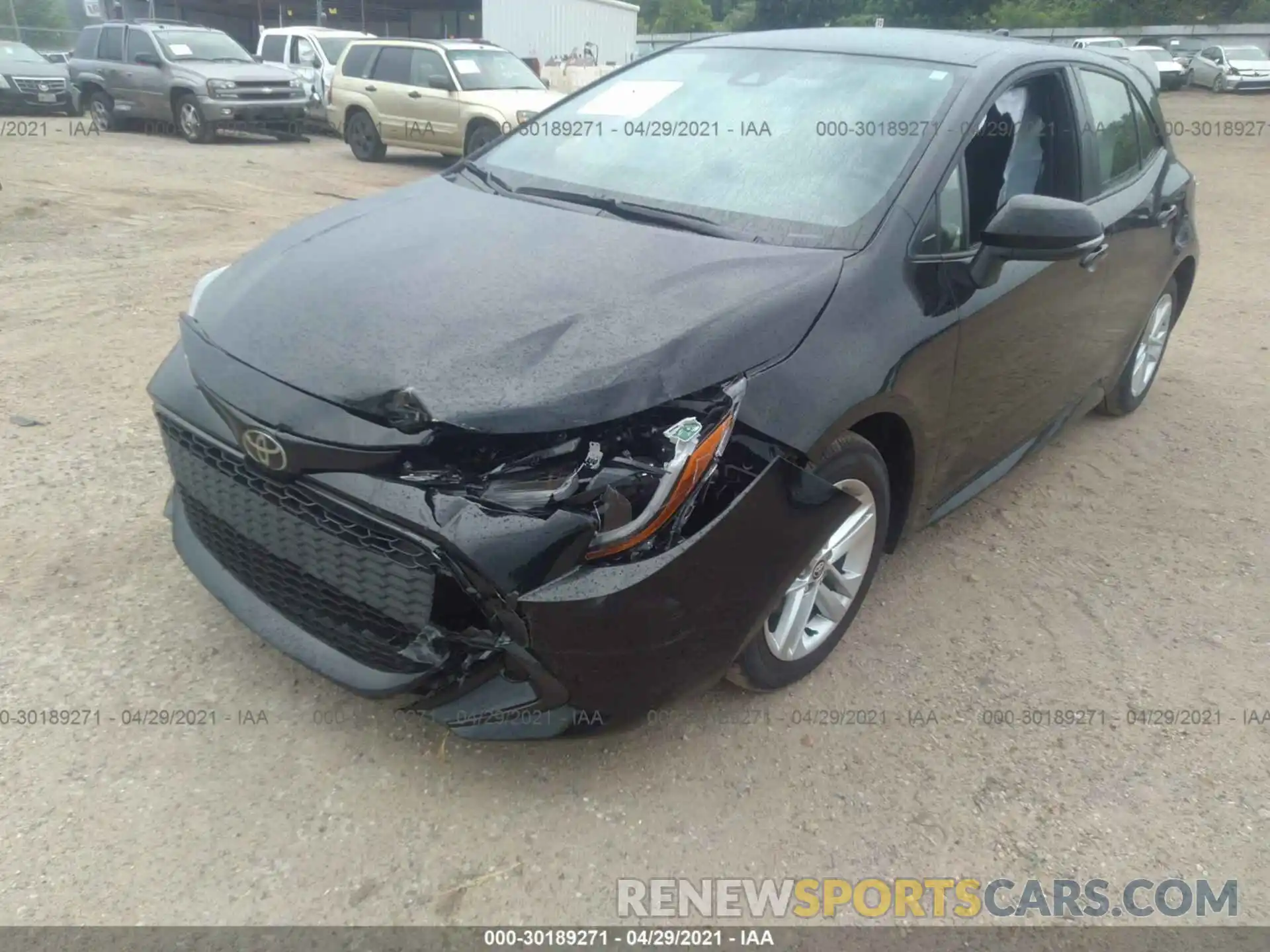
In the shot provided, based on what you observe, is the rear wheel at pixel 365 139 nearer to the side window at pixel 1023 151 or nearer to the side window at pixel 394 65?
the side window at pixel 394 65

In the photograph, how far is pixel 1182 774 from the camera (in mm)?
2572

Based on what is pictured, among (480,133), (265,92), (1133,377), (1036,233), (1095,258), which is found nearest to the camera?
(1036,233)

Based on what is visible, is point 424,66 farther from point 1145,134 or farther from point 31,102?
point 1145,134

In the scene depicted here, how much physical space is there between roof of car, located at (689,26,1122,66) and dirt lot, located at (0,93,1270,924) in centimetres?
173

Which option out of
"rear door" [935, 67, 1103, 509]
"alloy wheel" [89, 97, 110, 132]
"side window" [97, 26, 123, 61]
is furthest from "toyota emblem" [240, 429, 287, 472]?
"alloy wheel" [89, 97, 110, 132]

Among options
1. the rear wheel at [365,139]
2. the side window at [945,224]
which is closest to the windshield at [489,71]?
the rear wheel at [365,139]

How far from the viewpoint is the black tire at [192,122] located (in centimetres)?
1376

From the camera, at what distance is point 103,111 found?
15.1m

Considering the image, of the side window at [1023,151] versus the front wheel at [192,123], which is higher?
the side window at [1023,151]

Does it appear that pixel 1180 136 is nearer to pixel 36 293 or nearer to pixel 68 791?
pixel 36 293

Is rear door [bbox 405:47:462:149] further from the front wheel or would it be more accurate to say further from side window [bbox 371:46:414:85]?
the front wheel

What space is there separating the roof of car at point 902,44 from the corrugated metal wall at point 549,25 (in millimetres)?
20595

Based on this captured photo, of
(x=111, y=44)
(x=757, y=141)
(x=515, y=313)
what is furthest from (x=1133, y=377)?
(x=111, y=44)

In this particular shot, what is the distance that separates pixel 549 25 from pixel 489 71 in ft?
37.5
